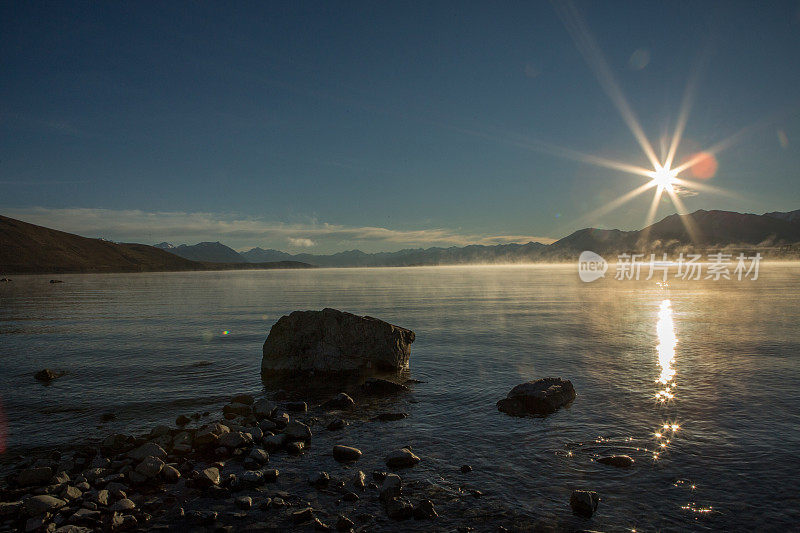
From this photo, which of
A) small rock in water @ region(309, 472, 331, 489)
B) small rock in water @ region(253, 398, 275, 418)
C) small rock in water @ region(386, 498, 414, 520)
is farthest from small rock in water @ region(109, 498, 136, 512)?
small rock in water @ region(253, 398, 275, 418)

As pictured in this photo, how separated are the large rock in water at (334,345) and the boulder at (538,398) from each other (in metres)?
6.85

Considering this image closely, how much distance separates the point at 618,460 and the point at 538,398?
397 centimetres

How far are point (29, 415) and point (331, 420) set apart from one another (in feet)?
32.3

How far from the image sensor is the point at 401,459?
10.1 meters

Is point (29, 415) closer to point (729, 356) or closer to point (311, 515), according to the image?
point (311, 515)

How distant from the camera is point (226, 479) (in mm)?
9508

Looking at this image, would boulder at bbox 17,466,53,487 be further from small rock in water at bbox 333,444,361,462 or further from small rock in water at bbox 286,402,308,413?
small rock in water at bbox 286,402,308,413

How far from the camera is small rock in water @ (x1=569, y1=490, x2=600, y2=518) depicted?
26.1 ft

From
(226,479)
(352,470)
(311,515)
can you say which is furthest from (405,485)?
(226,479)

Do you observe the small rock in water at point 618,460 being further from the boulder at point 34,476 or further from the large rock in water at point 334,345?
the boulder at point 34,476

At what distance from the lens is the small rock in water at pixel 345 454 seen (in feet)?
34.6

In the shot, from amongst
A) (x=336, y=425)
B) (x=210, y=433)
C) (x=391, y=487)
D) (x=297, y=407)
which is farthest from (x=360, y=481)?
(x=297, y=407)

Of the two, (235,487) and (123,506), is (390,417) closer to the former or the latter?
(235,487)

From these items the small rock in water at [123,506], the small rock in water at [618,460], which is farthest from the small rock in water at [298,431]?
the small rock in water at [618,460]
